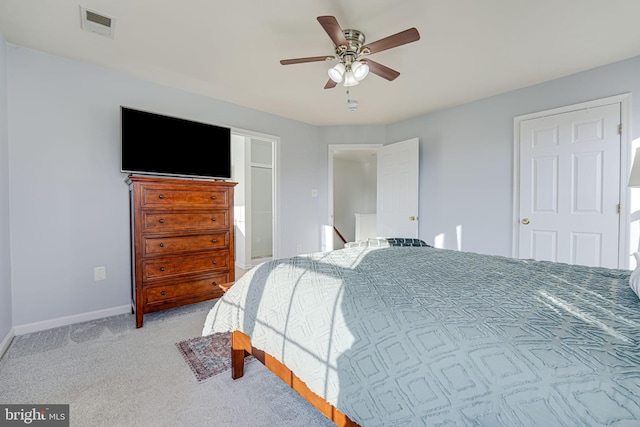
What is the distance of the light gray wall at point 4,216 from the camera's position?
214 centimetres

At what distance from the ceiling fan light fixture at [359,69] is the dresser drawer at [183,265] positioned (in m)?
2.07

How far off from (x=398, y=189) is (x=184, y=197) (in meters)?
2.88

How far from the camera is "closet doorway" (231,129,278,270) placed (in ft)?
16.3

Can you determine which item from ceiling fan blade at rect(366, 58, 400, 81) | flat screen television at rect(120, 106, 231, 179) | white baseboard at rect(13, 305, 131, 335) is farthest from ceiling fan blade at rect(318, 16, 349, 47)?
white baseboard at rect(13, 305, 131, 335)

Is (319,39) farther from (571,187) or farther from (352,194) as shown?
(352,194)

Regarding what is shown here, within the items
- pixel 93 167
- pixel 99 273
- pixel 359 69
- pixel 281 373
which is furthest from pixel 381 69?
pixel 99 273

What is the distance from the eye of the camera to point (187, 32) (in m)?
2.14

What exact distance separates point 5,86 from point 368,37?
2880 millimetres

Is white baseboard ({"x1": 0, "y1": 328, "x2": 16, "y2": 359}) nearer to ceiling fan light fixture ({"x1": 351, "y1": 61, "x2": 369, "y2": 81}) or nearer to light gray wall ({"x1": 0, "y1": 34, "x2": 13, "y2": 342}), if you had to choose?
light gray wall ({"x1": 0, "y1": 34, "x2": 13, "y2": 342})

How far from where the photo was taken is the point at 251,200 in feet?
16.9

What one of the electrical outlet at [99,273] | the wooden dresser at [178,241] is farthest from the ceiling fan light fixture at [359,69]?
the electrical outlet at [99,273]

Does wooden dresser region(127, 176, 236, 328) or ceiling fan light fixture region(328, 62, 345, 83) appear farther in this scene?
wooden dresser region(127, 176, 236, 328)

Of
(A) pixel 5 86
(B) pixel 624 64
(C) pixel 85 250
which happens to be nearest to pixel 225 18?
(A) pixel 5 86

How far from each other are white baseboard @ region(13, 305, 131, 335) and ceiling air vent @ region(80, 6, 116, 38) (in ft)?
7.77
